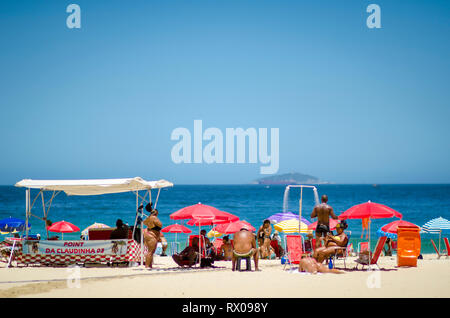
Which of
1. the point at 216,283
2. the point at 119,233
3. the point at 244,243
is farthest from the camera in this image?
the point at 119,233

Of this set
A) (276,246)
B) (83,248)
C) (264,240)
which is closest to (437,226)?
(276,246)

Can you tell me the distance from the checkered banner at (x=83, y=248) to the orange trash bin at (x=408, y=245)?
6.50m

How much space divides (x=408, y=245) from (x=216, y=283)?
5.23m

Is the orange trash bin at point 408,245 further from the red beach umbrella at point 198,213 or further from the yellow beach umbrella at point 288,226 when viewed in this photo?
the red beach umbrella at point 198,213

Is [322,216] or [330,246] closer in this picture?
[330,246]

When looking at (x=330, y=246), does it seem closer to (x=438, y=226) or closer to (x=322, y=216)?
(x=322, y=216)

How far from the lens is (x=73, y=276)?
10.4 m

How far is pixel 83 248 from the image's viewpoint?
→ 40.8 ft

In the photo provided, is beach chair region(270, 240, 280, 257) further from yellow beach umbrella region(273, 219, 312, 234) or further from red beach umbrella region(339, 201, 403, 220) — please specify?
red beach umbrella region(339, 201, 403, 220)

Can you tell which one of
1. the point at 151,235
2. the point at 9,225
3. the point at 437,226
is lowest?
the point at 9,225

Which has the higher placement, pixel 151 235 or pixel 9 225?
pixel 151 235

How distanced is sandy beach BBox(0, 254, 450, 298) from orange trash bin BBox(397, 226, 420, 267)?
1.58ft
